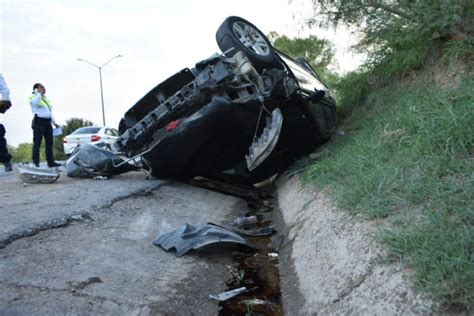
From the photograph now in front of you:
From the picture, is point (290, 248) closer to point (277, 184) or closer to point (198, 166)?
point (198, 166)

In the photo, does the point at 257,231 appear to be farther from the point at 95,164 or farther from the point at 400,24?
the point at 400,24

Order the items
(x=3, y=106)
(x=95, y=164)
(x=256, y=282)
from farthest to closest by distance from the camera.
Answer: (x=3, y=106) < (x=95, y=164) < (x=256, y=282)

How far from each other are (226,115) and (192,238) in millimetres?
1732

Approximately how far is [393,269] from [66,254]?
76.0 inches

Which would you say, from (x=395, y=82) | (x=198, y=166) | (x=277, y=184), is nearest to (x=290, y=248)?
(x=198, y=166)

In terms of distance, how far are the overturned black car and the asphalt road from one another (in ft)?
2.63

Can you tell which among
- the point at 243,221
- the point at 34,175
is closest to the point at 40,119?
the point at 34,175

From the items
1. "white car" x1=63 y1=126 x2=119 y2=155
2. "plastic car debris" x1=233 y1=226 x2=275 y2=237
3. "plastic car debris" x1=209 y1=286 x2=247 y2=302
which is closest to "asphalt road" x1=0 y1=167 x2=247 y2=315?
"plastic car debris" x1=209 y1=286 x2=247 y2=302

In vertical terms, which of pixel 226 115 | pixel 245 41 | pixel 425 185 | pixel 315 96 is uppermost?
pixel 245 41

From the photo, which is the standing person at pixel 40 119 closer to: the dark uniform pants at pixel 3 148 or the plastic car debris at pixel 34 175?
the dark uniform pants at pixel 3 148

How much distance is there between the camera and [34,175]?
5410 millimetres

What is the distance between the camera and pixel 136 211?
3951 millimetres

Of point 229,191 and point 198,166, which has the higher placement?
point 198,166

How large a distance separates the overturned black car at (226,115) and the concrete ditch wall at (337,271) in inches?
56.9
